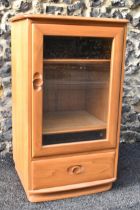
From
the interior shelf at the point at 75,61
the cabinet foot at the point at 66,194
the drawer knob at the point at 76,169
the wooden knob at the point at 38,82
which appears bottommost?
the cabinet foot at the point at 66,194

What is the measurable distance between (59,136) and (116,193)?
1.71 ft

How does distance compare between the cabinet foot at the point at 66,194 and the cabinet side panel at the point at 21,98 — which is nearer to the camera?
the cabinet side panel at the point at 21,98

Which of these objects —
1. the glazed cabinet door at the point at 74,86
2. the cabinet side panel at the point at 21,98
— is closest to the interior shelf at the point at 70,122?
the glazed cabinet door at the point at 74,86

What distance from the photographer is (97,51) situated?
5.39 feet

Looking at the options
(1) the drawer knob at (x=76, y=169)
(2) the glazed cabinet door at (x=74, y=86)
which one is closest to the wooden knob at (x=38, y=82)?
(2) the glazed cabinet door at (x=74, y=86)

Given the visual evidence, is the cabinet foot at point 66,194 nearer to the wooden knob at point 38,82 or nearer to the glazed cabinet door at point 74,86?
the glazed cabinet door at point 74,86

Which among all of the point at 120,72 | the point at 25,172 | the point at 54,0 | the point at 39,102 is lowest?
the point at 25,172

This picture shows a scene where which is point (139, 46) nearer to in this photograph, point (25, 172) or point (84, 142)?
point (84, 142)

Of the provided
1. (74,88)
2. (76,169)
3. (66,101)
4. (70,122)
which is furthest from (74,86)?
(76,169)

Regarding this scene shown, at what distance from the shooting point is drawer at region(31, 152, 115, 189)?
1.64 metres

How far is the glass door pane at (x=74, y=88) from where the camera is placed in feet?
5.20

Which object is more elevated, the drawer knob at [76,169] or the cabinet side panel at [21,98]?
the cabinet side panel at [21,98]

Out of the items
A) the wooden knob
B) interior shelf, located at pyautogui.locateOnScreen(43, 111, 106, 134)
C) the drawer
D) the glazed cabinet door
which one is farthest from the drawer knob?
the wooden knob

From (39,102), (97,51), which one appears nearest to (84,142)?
(39,102)
